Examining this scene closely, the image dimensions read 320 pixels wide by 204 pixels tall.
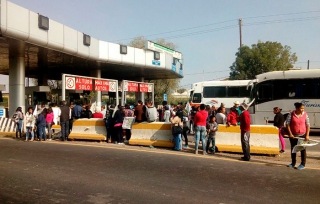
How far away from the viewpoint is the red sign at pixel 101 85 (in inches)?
725

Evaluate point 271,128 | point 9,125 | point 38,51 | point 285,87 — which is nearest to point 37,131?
point 9,125

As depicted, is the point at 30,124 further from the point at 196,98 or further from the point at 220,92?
the point at 220,92

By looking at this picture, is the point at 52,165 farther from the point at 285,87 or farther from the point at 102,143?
the point at 285,87

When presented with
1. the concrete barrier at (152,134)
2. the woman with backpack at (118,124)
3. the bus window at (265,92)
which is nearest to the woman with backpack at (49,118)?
the woman with backpack at (118,124)

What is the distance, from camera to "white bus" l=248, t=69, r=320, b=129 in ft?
57.5

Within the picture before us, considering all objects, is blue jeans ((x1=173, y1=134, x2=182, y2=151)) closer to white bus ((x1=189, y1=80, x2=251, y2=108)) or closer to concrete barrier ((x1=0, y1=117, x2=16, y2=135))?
concrete barrier ((x1=0, y1=117, x2=16, y2=135))

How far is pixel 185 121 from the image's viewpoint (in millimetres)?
12188

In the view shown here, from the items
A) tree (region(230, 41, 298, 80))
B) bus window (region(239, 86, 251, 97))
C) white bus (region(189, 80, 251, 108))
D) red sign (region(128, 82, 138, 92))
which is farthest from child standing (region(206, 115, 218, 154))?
tree (region(230, 41, 298, 80))

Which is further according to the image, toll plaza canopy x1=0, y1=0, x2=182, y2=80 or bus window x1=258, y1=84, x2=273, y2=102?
bus window x1=258, y1=84, x2=273, y2=102

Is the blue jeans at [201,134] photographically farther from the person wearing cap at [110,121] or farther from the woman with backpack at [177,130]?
the person wearing cap at [110,121]

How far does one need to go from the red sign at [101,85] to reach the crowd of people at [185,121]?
2.68 metres

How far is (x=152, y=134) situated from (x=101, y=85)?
7870mm

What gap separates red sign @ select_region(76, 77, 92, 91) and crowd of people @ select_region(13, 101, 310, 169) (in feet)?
5.93

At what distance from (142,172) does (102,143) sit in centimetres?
602
